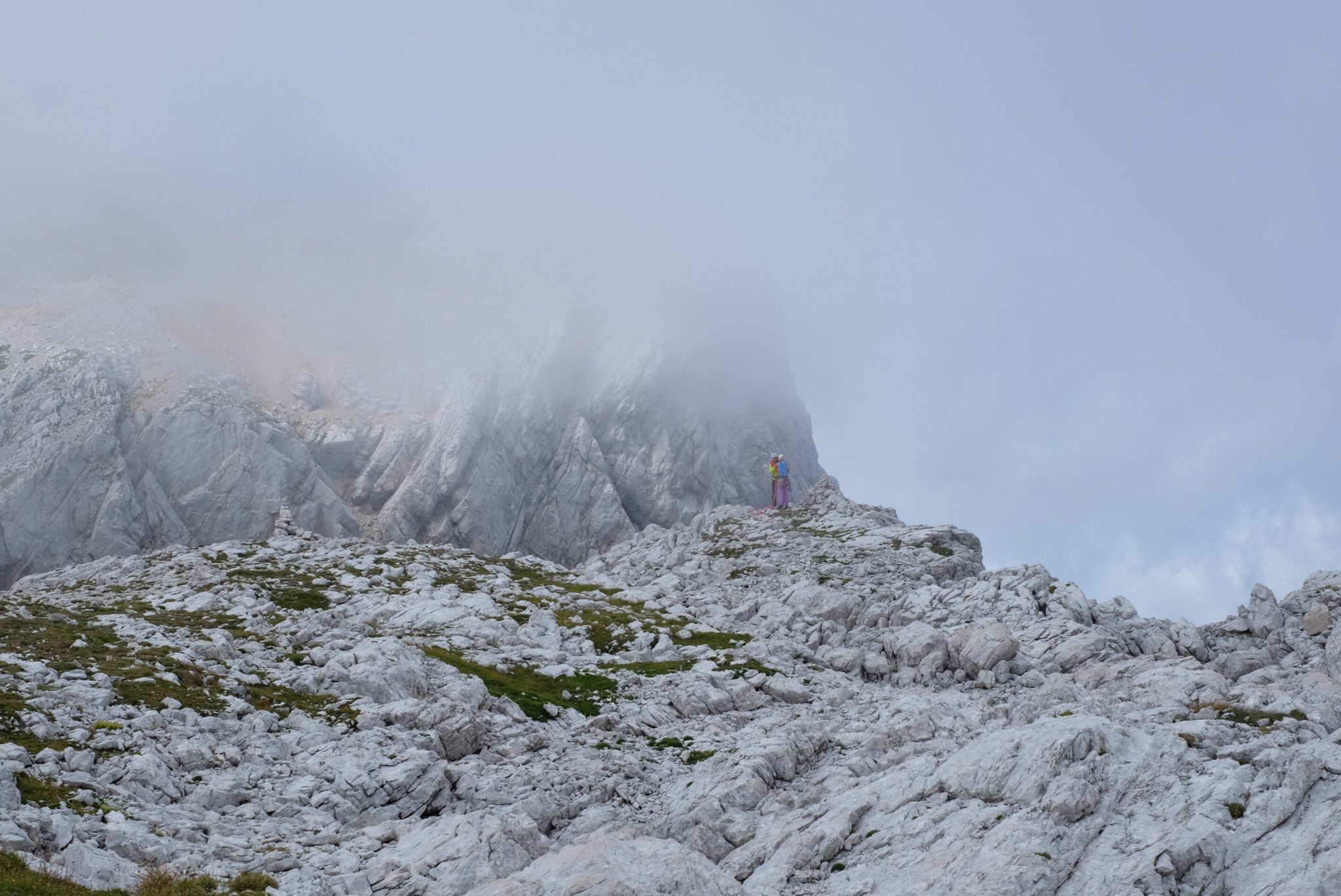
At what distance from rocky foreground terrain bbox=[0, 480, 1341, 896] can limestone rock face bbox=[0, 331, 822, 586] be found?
88.8 ft

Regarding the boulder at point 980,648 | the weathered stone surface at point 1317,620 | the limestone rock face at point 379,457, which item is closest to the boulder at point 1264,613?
the weathered stone surface at point 1317,620

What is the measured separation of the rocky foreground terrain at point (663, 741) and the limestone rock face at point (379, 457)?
88.8ft

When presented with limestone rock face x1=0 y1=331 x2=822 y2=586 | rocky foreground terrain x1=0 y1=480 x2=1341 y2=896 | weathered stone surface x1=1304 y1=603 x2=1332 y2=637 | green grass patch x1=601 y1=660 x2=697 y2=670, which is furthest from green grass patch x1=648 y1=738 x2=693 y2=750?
limestone rock face x1=0 y1=331 x2=822 y2=586

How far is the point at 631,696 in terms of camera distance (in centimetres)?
4462

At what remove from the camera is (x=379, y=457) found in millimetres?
104688

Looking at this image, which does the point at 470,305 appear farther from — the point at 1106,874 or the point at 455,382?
the point at 1106,874

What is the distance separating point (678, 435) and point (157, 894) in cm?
10066

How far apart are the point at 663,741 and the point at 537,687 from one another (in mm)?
10368

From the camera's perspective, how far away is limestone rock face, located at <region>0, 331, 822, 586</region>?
84500mm

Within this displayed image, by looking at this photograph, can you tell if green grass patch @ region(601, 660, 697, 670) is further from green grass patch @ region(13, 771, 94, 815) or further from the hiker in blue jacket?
the hiker in blue jacket

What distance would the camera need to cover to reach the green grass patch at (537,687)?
40938 mm

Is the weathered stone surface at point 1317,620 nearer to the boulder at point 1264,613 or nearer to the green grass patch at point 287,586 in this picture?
the boulder at point 1264,613

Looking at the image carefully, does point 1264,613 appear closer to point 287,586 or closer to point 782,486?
point 782,486

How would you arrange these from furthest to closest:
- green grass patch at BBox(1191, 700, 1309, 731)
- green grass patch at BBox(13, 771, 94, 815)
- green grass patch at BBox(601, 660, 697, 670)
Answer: green grass patch at BBox(601, 660, 697, 670) → green grass patch at BBox(1191, 700, 1309, 731) → green grass patch at BBox(13, 771, 94, 815)
